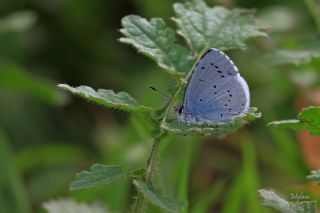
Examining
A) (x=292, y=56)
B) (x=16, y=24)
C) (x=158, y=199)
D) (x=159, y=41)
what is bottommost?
(x=158, y=199)

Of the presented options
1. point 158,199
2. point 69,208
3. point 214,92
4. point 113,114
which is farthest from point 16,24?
point 158,199

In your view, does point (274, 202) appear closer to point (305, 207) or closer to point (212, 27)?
point (305, 207)

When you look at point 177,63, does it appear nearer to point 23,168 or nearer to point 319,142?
point 319,142

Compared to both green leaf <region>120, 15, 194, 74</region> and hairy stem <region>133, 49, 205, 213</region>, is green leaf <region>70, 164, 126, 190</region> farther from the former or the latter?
green leaf <region>120, 15, 194, 74</region>

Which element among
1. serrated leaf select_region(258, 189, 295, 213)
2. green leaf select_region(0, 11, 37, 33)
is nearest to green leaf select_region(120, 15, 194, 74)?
serrated leaf select_region(258, 189, 295, 213)

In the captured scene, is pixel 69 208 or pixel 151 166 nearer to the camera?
pixel 151 166

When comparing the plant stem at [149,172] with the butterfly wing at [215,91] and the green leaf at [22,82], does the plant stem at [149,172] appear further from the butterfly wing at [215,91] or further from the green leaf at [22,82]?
the green leaf at [22,82]

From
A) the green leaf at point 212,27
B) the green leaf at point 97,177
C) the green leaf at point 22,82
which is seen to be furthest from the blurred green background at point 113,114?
the green leaf at point 97,177
